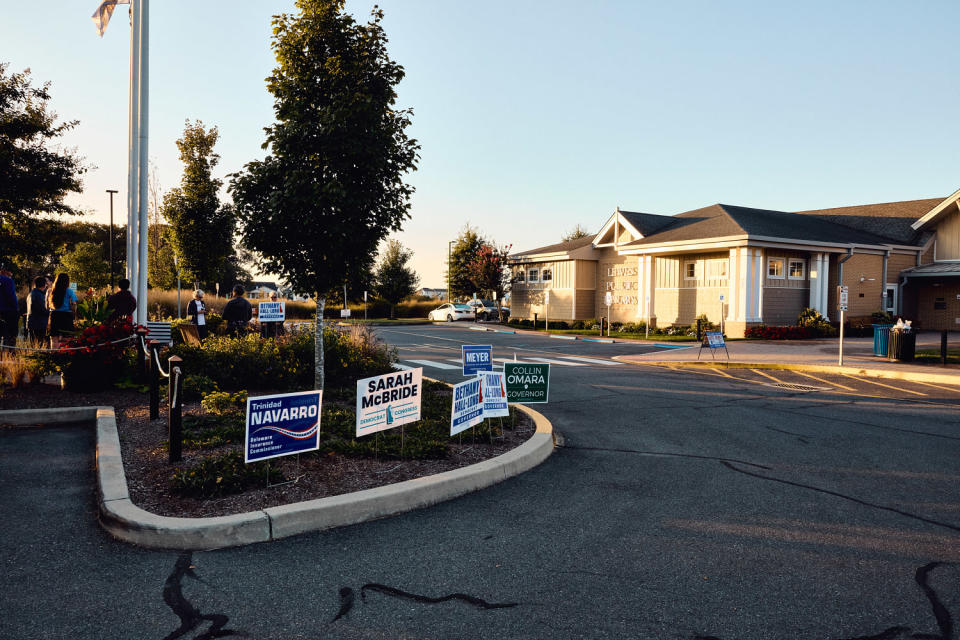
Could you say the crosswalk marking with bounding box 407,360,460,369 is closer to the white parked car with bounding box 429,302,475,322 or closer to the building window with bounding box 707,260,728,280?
the building window with bounding box 707,260,728,280

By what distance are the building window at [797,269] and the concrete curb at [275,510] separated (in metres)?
28.6

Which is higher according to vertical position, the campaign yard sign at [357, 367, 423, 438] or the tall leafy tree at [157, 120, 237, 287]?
the tall leafy tree at [157, 120, 237, 287]

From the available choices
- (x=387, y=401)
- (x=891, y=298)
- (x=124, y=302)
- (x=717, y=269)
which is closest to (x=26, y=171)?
(x=124, y=302)

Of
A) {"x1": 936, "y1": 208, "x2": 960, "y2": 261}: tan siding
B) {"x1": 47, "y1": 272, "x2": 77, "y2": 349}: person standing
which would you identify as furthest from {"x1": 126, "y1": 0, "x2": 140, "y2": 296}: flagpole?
{"x1": 936, "y1": 208, "x2": 960, "y2": 261}: tan siding

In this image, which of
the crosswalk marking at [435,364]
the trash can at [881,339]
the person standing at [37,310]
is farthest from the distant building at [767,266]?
the person standing at [37,310]

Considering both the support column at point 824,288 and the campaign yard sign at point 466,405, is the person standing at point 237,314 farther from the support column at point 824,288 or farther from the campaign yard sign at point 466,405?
the support column at point 824,288

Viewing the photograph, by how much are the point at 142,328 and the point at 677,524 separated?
863 centimetres

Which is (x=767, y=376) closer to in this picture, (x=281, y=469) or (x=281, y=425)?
(x=281, y=469)

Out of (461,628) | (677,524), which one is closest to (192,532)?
(461,628)

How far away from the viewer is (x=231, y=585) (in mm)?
3678

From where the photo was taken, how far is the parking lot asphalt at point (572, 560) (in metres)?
3.27

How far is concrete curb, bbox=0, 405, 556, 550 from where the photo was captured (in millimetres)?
4254

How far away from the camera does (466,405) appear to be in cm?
692

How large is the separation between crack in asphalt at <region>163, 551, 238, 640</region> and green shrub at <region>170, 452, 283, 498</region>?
1060 mm
